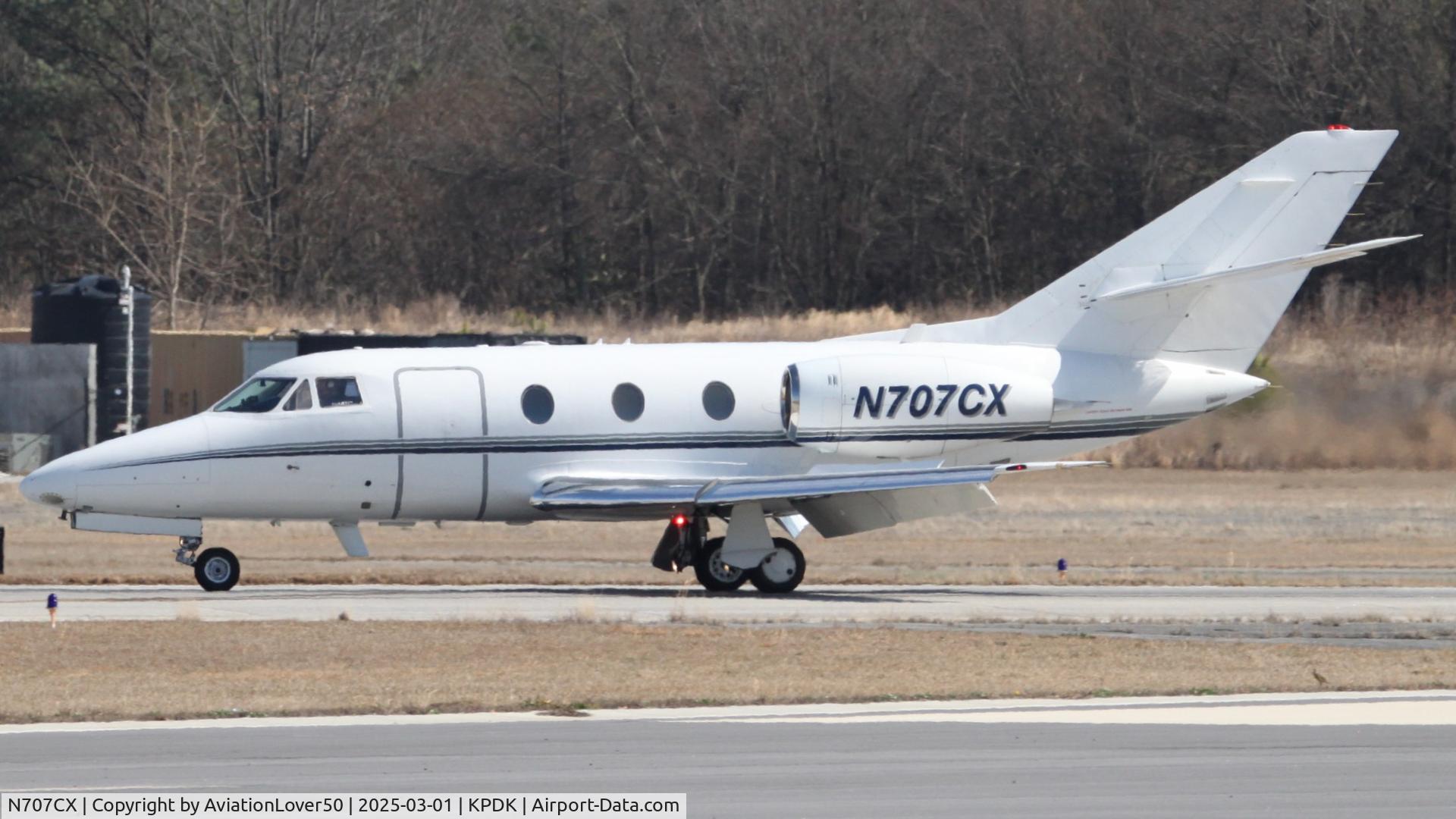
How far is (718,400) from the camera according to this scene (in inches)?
904

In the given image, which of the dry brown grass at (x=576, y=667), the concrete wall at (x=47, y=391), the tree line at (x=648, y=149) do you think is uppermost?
the tree line at (x=648, y=149)

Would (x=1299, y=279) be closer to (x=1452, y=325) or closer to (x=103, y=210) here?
(x=1452, y=325)

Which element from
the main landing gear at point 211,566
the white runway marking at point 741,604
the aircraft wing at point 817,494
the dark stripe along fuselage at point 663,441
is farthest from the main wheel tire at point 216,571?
the aircraft wing at point 817,494

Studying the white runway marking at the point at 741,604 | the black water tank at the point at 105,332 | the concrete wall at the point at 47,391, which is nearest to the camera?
the white runway marking at the point at 741,604

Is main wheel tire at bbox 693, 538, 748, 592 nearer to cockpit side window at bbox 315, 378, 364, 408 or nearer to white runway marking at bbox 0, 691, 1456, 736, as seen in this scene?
cockpit side window at bbox 315, 378, 364, 408

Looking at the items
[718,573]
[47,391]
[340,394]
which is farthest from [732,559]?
[47,391]

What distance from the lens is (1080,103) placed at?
2354 inches

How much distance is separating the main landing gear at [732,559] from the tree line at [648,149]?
37661 mm

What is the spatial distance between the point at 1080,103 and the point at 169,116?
89.0ft

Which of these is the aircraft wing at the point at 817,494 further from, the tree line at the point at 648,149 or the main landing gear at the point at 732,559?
the tree line at the point at 648,149

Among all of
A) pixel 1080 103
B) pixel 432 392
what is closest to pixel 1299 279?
pixel 432 392

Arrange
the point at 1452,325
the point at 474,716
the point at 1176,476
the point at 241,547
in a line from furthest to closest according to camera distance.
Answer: the point at 1452,325, the point at 1176,476, the point at 241,547, the point at 474,716

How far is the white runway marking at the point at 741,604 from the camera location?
771 inches

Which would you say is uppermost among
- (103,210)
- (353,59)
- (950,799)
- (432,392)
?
(353,59)
